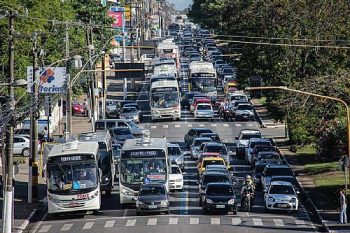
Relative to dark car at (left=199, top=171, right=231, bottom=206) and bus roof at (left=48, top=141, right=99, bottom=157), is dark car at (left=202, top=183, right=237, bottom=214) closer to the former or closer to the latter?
dark car at (left=199, top=171, right=231, bottom=206)

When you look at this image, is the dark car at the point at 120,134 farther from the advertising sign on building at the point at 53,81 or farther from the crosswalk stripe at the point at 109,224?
the crosswalk stripe at the point at 109,224

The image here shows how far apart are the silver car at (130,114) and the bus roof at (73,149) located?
1582 inches

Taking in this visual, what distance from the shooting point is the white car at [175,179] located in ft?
190

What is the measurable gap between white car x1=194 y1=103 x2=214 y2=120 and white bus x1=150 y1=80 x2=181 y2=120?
1.95m

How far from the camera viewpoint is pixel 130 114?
310 ft

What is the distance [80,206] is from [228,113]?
4729 centimetres

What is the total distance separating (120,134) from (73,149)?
80.9 feet

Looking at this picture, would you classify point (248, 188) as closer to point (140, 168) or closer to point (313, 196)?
point (140, 168)

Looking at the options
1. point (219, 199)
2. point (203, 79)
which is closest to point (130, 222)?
point (219, 199)

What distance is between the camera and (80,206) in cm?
5147

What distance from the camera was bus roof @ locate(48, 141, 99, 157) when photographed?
51.9 metres

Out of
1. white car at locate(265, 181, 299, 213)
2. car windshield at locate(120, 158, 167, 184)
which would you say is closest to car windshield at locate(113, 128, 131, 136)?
car windshield at locate(120, 158, 167, 184)

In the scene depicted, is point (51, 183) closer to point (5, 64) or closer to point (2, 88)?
point (2, 88)

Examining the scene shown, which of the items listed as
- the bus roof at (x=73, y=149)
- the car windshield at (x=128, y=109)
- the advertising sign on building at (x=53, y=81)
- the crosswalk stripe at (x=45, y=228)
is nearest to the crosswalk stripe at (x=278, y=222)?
the bus roof at (x=73, y=149)
